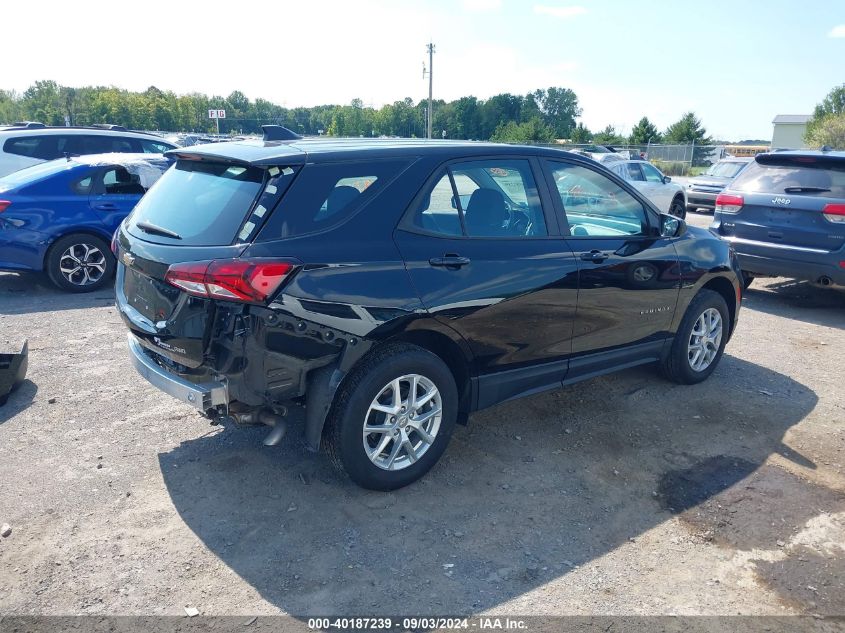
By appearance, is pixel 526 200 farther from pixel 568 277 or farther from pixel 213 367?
pixel 213 367

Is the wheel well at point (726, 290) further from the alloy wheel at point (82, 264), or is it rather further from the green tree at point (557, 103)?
the green tree at point (557, 103)

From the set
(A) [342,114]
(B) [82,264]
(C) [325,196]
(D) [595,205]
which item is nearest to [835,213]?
(D) [595,205]

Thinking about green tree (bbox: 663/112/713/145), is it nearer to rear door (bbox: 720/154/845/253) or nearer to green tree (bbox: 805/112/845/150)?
green tree (bbox: 805/112/845/150)

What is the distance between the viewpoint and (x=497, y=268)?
3.90 metres

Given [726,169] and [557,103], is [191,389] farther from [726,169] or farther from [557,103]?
[557,103]

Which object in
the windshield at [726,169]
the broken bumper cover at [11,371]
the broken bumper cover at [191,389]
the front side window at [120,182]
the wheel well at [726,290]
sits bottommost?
the broken bumper cover at [11,371]

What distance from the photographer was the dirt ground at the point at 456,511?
2977 mm

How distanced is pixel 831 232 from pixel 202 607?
7515 millimetres

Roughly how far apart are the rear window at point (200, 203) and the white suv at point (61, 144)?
7787 mm

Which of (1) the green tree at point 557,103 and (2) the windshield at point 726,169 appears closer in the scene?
(2) the windshield at point 726,169

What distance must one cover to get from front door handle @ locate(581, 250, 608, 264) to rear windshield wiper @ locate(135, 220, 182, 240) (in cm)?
250

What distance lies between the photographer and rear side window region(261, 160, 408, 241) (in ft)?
10.8

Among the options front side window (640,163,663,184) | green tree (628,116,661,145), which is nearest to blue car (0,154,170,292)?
front side window (640,163,663,184)

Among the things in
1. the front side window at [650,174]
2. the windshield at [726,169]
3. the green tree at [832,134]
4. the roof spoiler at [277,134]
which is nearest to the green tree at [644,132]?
the green tree at [832,134]
